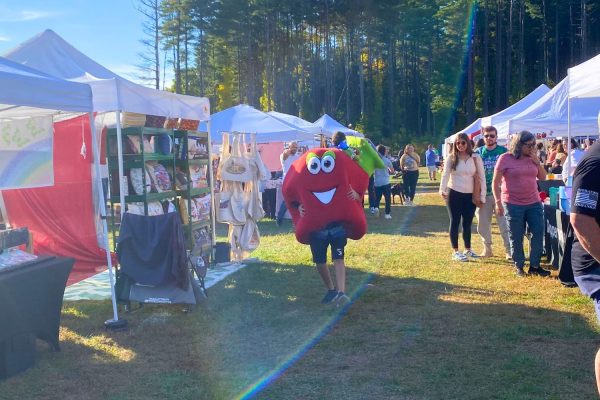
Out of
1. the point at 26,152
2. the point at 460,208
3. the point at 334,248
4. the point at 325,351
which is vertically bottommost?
the point at 325,351

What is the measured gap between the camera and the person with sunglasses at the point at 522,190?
6.82 meters

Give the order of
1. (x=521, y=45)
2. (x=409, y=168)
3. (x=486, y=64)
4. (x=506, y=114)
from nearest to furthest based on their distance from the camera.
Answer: (x=409, y=168) < (x=506, y=114) < (x=486, y=64) < (x=521, y=45)

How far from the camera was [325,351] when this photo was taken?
Result: 4727mm

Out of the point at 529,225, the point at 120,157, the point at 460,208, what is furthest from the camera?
the point at 460,208

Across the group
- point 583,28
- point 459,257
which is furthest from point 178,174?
point 583,28

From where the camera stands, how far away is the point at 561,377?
4051 mm

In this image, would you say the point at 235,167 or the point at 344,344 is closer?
the point at 344,344

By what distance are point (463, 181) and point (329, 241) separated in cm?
261

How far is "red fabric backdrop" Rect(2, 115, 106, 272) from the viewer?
751 centimetres

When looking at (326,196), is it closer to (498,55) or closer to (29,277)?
(29,277)

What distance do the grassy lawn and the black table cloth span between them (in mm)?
201

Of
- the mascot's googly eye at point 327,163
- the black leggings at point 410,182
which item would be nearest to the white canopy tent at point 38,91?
the mascot's googly eye at point 327,163

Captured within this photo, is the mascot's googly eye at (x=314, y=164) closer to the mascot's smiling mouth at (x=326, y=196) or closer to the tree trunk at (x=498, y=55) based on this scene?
the mascot's smiling mouth at (x=326, y=196)

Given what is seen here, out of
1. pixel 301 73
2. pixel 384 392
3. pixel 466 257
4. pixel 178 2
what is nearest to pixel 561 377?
pixel 384 392
